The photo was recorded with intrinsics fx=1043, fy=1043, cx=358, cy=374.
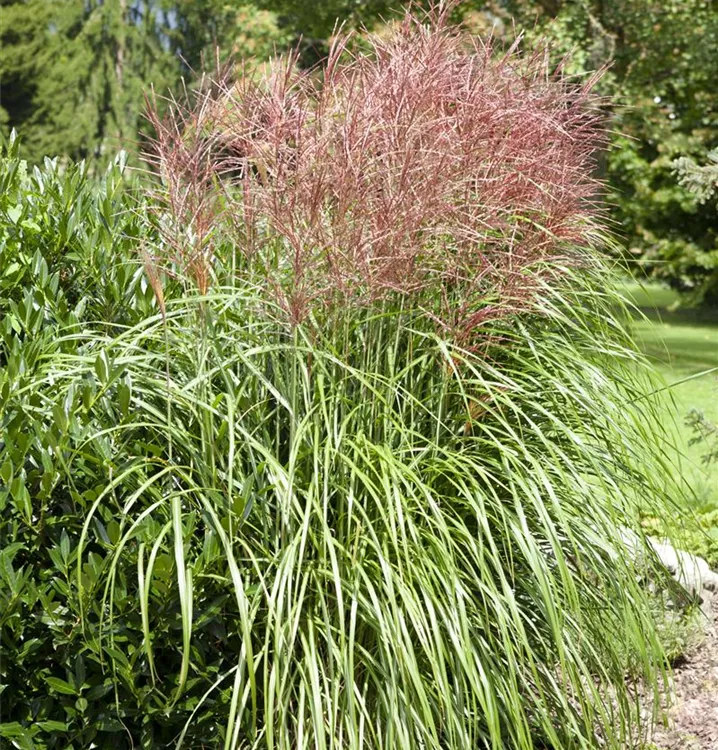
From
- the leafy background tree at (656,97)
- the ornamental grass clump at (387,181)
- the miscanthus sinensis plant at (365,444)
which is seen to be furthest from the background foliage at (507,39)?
the miscanthus sinensis plant at (365,444)

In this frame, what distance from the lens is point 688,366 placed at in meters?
11.7

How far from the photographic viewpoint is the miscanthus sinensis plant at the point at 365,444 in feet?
7.54

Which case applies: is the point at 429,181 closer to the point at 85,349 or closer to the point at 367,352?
the point at 367,352

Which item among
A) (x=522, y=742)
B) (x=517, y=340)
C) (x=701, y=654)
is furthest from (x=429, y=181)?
(x=701, y=654)

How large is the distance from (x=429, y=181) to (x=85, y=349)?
1.05 m

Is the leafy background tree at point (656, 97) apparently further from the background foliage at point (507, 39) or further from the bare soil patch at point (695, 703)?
the bare soil patch at point (695, 703)

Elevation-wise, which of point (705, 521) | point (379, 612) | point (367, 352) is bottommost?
point (705, 521)

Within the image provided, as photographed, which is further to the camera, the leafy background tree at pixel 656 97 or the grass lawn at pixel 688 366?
the leafy background tree at pixel 656 97

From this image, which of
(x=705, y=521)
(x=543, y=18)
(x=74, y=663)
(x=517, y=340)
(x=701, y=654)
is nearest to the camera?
(x=74, y=663)

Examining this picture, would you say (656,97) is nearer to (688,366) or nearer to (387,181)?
(688,366)

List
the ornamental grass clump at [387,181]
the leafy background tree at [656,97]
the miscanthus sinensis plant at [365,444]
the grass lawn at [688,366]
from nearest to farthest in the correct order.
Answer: the miscanthus sinensis plant at [365,444] → the ornamental grass clump at [387,181] → the grass lawn at [688,366] → the leafy background tree at [656,97]

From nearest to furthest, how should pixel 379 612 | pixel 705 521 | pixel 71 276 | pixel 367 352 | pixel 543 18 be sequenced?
pixel 379 612, pixel 367 352, pixel 71 276, pixel 705 521, pixel 543 18

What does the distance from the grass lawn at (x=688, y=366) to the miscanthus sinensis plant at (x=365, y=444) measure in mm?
807

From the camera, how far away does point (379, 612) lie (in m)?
2.15
